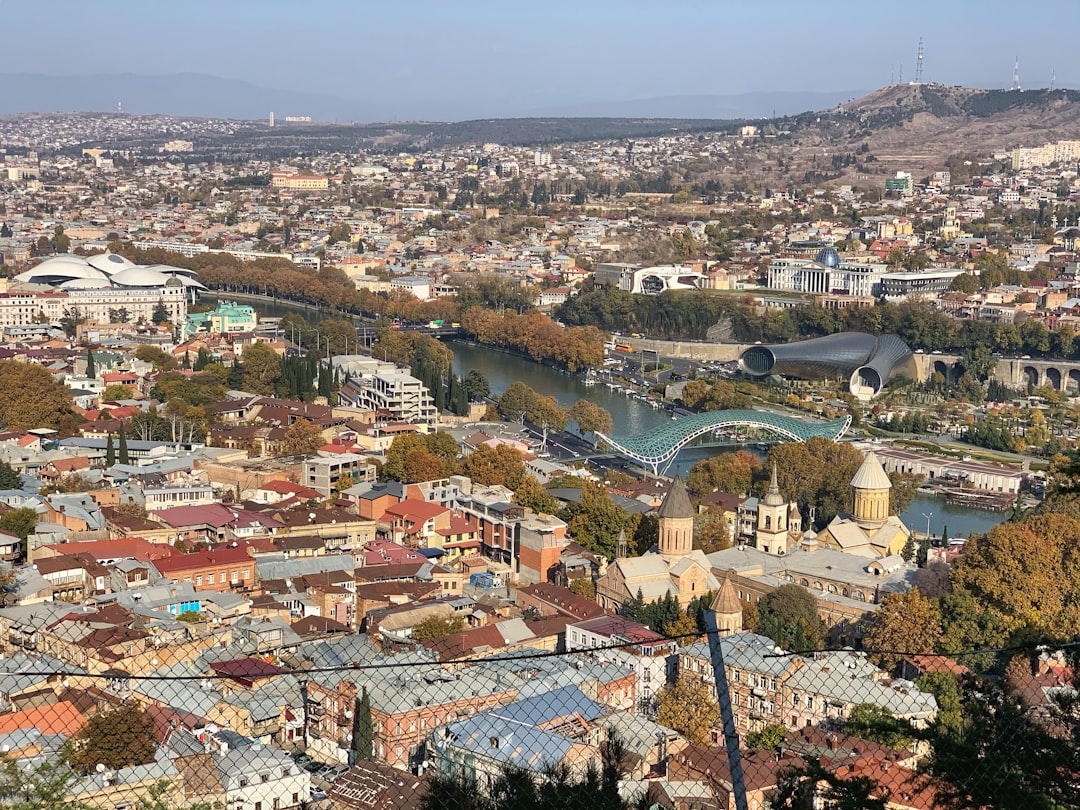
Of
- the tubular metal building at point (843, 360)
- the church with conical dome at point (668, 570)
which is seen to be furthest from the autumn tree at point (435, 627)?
the tubular metal building at point (843, 360)

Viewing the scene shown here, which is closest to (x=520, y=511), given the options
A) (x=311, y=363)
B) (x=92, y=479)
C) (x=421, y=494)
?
(x=421, y=494)

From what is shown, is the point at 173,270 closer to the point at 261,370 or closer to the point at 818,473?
the point at 261,370

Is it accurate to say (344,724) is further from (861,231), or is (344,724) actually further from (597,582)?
(861,231)

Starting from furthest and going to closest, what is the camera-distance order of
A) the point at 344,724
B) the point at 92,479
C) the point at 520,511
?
the point at 92,479
the point at 520,511
the point at 344,724

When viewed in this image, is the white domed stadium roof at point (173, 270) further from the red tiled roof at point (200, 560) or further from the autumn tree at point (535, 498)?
the red tiled roof at point (200, 560)

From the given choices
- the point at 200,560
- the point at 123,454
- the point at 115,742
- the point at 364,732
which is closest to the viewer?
the point at 115,742

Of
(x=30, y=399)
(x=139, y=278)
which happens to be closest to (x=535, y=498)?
(x=30, y=399)
